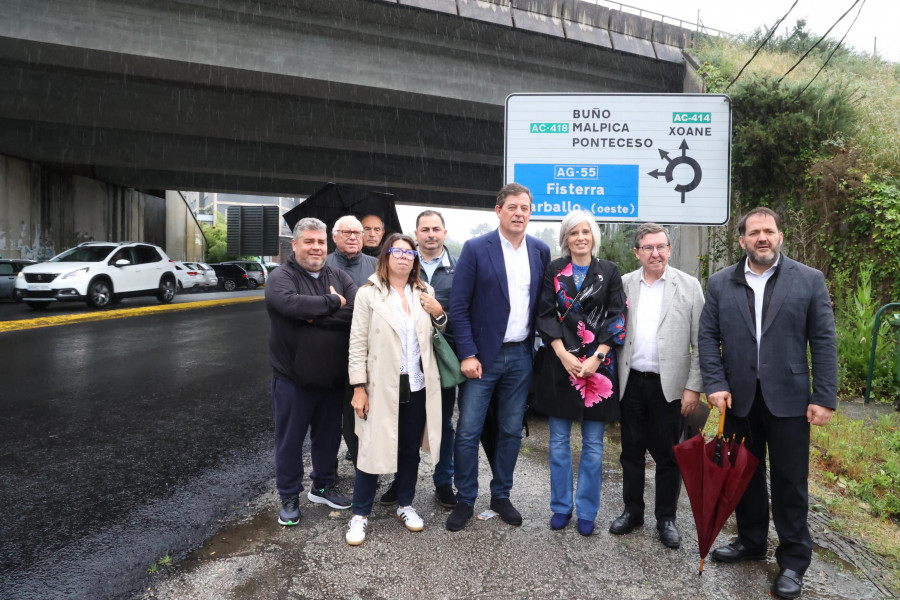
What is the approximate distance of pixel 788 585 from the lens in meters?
2.87

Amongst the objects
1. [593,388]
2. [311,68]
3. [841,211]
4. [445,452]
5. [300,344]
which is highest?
[311,68]

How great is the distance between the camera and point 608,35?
47.4 ft

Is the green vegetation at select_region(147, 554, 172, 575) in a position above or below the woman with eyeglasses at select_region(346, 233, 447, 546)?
below

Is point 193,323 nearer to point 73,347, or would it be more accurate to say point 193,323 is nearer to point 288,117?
point 73,347

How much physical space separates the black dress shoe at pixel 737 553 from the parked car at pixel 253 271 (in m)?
31.3

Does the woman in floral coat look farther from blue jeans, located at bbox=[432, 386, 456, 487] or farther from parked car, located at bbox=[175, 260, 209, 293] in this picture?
parked car, located at bbox=[175, 260, 209, 293]

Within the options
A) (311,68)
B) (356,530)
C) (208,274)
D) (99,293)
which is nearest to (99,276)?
(99,293)

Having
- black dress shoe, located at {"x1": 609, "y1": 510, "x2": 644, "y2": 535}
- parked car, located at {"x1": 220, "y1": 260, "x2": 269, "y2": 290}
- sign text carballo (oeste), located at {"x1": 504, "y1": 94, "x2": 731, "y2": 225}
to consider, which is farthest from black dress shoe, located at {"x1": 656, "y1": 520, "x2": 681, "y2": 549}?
parked car, located at {"x1": 220, "y1": 260, "x2": 269, "y2": 290}

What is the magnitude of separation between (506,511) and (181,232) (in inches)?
1495

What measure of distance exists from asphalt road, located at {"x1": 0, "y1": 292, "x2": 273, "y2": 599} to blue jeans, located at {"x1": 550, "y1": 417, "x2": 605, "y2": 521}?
2.04 meters

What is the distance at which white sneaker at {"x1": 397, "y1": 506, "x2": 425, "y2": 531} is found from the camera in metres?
3.51

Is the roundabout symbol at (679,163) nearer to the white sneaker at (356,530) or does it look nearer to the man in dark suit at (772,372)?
the man in dark suit at (772,372)

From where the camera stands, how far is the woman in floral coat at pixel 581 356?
3.51 meters

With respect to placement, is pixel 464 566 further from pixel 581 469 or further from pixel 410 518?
pixel 581 469
